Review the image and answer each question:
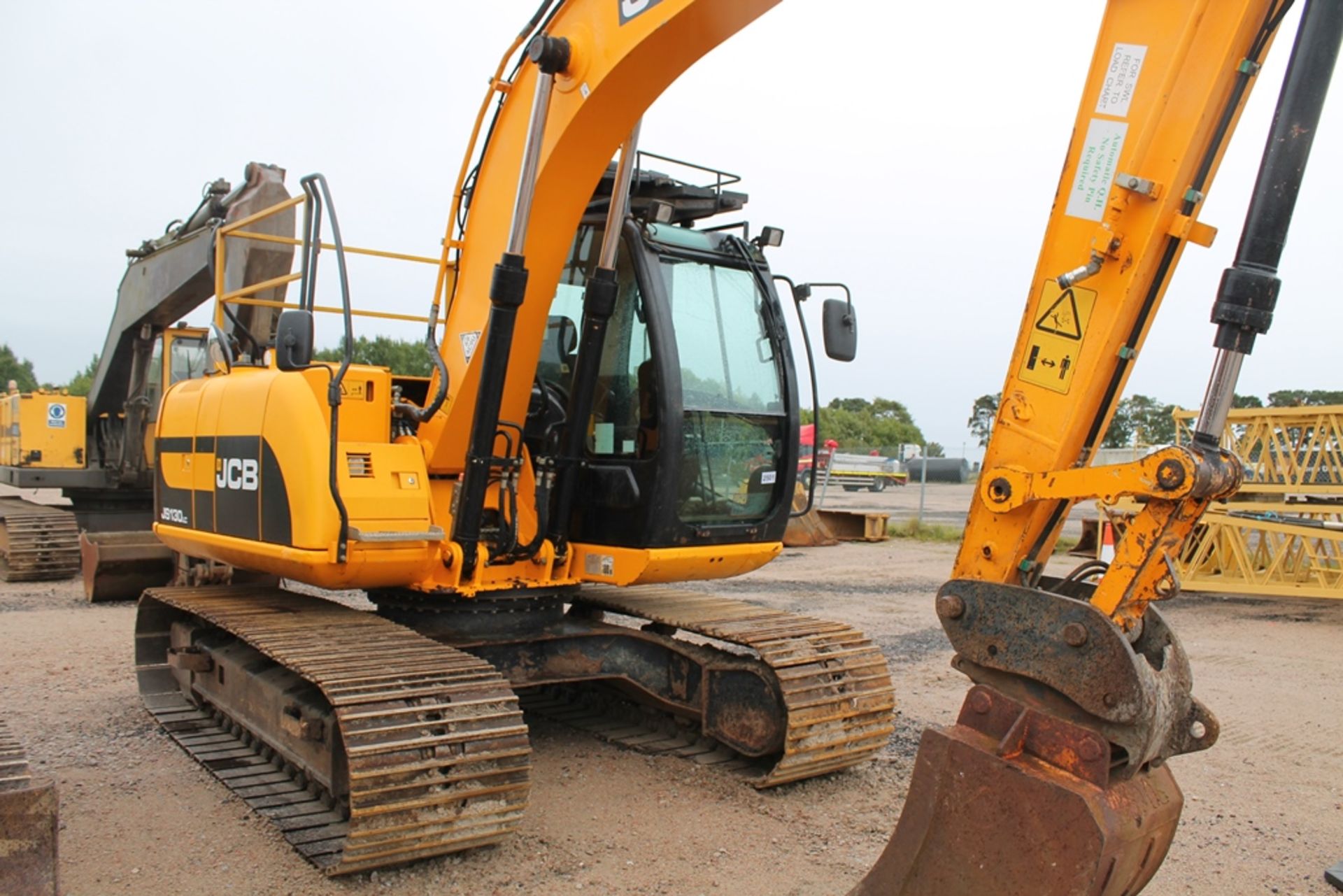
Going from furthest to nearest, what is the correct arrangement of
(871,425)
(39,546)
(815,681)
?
(871,425)
(39,546)
(815,681)

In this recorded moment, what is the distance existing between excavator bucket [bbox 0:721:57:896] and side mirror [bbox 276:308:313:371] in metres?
2.01

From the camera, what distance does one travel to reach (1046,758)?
9.43 ft

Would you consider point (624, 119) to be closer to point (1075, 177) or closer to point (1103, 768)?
point (1075, 177)

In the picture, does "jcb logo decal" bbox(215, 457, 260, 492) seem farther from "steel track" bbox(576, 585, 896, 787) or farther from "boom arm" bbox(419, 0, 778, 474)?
"steel track" bbox(576, 585, 896, 787)

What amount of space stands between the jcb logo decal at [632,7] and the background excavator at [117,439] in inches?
218

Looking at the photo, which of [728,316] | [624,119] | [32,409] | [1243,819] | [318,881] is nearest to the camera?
[318,881]

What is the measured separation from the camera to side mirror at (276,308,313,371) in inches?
177

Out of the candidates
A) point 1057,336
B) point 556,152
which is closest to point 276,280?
point 556,152

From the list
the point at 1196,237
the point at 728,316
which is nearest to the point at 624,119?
the point at 728,316

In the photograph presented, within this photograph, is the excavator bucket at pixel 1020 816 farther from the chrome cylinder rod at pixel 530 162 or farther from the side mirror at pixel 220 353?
the side mirror at pixel 220 353

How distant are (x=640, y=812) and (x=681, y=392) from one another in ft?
5.80

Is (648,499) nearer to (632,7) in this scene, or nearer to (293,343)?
(293,343)

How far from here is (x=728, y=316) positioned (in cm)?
529

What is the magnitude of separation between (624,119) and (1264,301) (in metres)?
2.49
